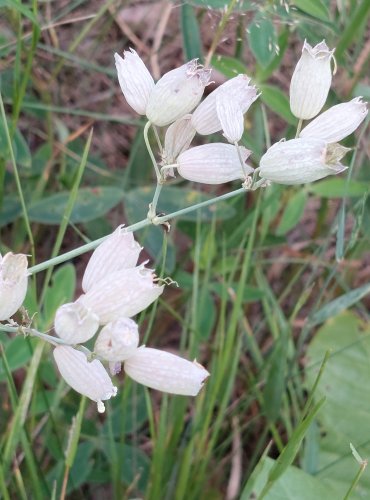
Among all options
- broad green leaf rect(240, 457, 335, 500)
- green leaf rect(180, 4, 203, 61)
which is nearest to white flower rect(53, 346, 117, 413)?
broad green leaf rect(240, 457, 335, 500)

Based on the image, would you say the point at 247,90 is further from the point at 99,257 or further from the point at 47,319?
the point at 47,319

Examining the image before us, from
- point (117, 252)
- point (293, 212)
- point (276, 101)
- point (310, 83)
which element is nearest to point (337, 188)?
point (293, 212)

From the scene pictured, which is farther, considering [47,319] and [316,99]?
[47,319]

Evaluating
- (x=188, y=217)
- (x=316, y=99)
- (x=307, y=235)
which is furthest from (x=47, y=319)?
(x=307, y=235)

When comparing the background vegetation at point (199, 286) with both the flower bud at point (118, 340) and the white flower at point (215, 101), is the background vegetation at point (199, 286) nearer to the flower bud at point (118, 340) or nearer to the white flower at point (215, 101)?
the white flower at point (215, 101)

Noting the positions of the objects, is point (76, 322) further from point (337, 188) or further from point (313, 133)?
point (337, 188)

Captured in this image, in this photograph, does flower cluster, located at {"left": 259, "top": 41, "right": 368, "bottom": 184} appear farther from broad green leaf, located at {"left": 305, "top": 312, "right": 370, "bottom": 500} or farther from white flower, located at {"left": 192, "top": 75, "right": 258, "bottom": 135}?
broad green leaf, located at {"left": 305, "top": 312, "right": 370, "bottom": 500}
